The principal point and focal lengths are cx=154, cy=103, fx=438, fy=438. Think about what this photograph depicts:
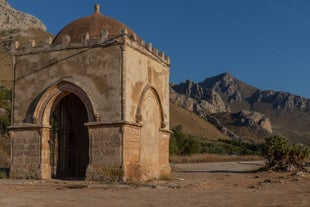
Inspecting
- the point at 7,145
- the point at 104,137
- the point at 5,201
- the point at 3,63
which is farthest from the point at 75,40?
the point at 3,63

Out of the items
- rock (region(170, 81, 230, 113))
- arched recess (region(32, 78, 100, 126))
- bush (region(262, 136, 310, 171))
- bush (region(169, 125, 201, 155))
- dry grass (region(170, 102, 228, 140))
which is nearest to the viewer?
arched recess (region(32, 78, 100, 126))

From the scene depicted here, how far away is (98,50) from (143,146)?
4.60 metres

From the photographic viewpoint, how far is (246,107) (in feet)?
471

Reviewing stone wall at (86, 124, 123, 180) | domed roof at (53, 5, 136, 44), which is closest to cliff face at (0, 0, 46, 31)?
domed roof at (53, 5, 136, 44)

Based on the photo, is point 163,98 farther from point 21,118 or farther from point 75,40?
point 21,118

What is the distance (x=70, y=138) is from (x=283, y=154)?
508 inches

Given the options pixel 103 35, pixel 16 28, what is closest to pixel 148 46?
pixel 103 35

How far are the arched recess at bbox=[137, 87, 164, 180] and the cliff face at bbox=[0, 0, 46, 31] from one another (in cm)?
8158

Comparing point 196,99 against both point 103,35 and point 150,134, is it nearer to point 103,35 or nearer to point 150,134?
point 150,134

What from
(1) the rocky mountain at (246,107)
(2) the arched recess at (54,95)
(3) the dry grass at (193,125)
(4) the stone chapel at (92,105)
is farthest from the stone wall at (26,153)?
(1) the rocky mountain at (246,107)

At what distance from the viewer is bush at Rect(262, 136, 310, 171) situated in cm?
2638

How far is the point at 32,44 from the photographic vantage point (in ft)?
65.9

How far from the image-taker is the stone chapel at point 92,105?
17984 millimetres

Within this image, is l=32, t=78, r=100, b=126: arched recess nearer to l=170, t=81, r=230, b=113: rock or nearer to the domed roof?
the domed roof
